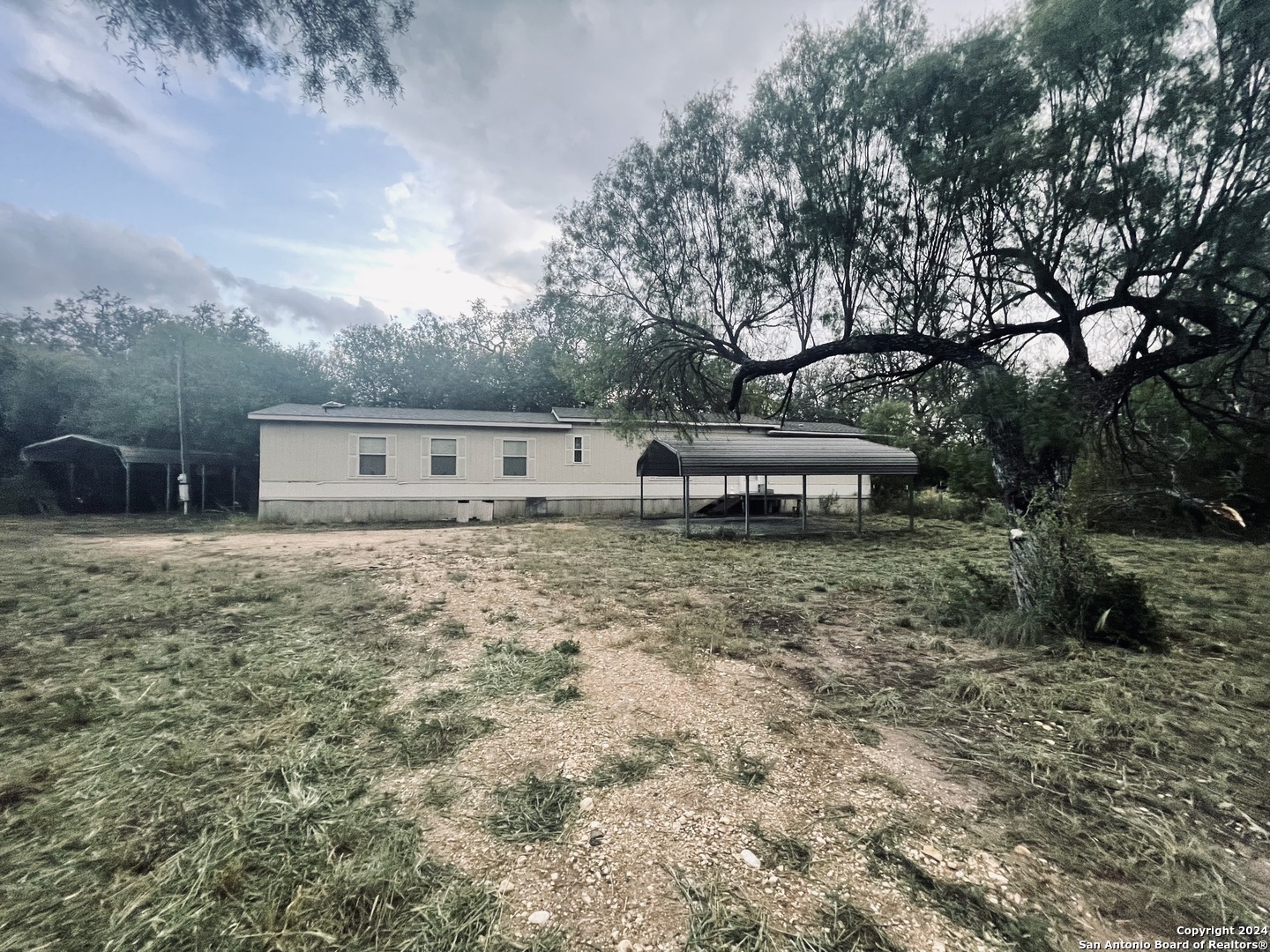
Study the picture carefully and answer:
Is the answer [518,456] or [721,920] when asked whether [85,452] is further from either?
[721,920]

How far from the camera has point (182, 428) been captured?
15094mm

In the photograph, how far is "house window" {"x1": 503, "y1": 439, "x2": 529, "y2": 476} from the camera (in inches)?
594

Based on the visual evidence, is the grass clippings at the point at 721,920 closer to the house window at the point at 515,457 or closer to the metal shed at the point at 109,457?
the house window at the point at 515,457

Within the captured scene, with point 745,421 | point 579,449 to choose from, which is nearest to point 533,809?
point 579,449

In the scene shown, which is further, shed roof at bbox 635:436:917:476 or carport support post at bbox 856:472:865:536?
carport support post at bbox 856:472:865:536

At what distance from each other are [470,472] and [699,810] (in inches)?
535

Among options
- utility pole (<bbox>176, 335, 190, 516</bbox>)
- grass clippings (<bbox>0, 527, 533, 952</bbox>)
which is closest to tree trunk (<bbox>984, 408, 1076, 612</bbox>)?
grass clippings (<bbox>0, 527, 533, 952</bbox>)

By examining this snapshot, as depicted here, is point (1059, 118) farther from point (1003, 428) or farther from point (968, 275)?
point (1003, 428)

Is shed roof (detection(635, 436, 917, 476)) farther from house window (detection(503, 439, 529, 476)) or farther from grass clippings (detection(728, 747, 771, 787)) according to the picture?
grass clippings (detection(728, 747, 771, 787))

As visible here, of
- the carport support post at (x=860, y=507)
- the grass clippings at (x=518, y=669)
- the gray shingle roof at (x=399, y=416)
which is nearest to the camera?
the grass clippings at (x=518, y=669)

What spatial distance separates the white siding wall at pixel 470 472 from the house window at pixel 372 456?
0.14 metres

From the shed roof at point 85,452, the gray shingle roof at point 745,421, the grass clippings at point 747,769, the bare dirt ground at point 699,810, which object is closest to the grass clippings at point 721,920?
the bare dirt ground at point 699,810

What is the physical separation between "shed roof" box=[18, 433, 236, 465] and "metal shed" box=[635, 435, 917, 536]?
14.1 m

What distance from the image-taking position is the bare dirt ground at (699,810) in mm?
1648
